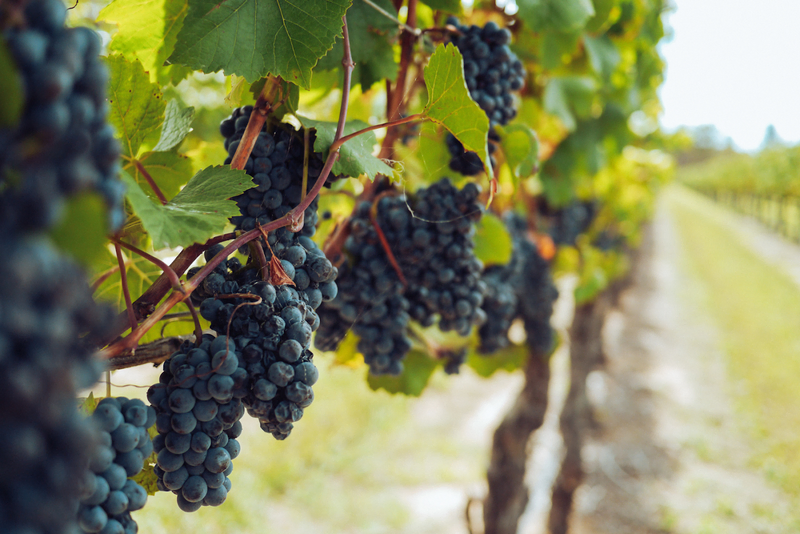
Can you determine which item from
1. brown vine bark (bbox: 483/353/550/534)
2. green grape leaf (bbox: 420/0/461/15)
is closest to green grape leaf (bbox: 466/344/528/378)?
brown vine bark (bbox: 483/353/550/534)

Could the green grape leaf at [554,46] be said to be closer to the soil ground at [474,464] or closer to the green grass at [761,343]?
the soil ground at [474,464]

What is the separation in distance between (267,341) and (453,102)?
55 centimetres

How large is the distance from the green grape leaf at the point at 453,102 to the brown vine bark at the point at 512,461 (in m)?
2.88

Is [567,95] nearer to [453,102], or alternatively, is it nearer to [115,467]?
[453,102]

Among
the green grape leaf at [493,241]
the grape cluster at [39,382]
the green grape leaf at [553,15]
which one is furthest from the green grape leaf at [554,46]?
the grape cluster at [39,382]

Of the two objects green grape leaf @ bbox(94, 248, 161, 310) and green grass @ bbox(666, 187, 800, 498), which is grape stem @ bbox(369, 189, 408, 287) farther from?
green grass @ bbox(666, 187, 800, 498)

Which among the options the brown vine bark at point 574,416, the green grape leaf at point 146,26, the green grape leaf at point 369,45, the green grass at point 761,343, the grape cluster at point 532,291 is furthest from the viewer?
the green grass at point 761,343

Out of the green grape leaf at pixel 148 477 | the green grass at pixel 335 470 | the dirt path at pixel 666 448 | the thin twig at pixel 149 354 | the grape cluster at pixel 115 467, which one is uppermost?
the thin twig at pixel 149 354

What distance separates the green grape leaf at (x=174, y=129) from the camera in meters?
1.03

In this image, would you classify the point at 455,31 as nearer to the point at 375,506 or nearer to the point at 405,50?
the point at 405,50

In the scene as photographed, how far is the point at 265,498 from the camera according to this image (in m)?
5.86

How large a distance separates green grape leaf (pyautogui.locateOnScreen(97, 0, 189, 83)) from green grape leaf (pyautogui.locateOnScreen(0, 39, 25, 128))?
0.75 meters

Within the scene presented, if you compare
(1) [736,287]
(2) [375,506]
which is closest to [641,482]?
(2) [375,506]

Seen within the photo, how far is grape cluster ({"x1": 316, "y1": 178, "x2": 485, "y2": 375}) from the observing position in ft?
4.67
